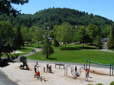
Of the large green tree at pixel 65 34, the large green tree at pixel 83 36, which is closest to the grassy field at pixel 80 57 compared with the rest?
the large green tree at pixel 65 34

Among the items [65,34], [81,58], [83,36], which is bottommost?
[81,58]

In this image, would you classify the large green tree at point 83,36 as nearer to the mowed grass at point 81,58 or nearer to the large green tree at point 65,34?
the large green tree at point 65,34

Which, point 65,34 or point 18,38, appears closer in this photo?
point 18,38

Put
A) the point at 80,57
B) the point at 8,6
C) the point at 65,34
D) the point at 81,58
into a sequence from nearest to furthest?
the point at 8,6
the point at 81,58
the point at 80,57
the point at 65,34

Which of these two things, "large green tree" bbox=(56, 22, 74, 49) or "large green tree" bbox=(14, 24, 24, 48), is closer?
"large green tree" bbox=(14, 24, 24, 48)

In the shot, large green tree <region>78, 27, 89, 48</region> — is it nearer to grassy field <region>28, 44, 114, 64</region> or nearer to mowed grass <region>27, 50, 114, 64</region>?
grassy field <region>28, 44, 114, 64</region>

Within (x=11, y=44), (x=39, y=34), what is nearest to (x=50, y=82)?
(x=11, y=44)

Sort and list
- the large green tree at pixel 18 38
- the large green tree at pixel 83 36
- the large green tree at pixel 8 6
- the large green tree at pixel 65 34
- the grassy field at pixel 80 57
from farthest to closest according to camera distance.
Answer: the large green tree at pixel 83 36 → the large green tree at pixel 65 34 → the grassy field at pixel 80 57 → the large green tree at pixel 18 38 → the large green tree at pixel 8 6

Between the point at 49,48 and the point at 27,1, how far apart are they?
29634mm

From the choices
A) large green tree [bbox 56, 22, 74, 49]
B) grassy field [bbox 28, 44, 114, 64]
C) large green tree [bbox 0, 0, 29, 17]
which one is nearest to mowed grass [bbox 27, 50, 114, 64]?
grassy field [bbox 28, 44, 114, 64]

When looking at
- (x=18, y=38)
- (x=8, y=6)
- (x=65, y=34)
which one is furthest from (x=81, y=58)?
(x=8, y=6)

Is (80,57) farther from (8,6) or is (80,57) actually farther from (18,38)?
(8,6)

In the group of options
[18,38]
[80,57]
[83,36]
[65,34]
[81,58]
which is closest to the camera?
[81,58]

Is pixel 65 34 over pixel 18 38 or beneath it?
over
